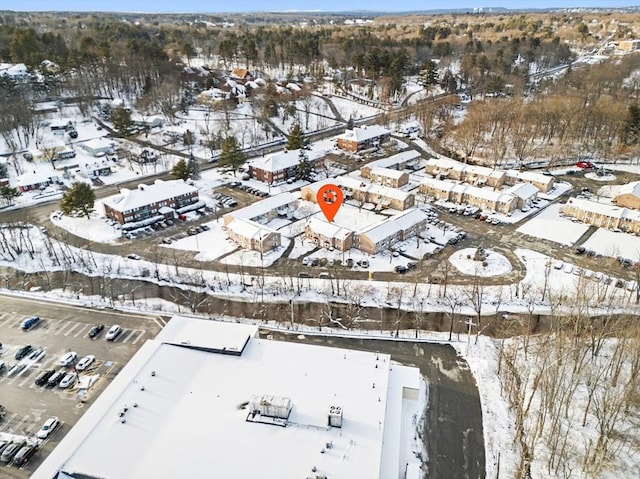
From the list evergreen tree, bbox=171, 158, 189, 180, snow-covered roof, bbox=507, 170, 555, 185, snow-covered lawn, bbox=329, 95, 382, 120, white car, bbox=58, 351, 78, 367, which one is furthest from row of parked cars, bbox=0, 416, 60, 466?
snow-covered lawn, bbox=329, 95, 382, 120

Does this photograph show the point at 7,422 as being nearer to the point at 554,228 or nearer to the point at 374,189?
the point at 374,189

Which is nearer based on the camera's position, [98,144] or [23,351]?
[23,351]

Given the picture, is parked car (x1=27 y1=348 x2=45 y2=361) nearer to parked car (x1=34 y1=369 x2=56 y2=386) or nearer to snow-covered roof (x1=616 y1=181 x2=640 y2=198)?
parked car (x1=34 y1=369 x2=56 y2=386)

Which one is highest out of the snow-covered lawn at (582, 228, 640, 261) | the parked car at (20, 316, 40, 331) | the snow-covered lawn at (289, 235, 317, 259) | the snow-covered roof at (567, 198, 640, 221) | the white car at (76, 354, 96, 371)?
the snow-covered roof at (567, 198, 640, 221)

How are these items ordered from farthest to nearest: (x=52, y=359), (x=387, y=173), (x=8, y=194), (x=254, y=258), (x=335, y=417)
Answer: (x=387, y=173) < (x=8, y=194) < (x=254, y=258) < (x=52, y=359) < (x=335, y=417)

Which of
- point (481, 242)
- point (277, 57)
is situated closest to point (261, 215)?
point (481, 242)

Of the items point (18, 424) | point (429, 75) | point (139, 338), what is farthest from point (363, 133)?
point (18, 424)

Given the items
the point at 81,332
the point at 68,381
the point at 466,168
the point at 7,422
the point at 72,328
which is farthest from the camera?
the point at 466,168

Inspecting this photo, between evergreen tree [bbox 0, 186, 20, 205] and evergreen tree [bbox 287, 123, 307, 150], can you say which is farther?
evergreen tree [bbox 287, 123, 307, 150]
